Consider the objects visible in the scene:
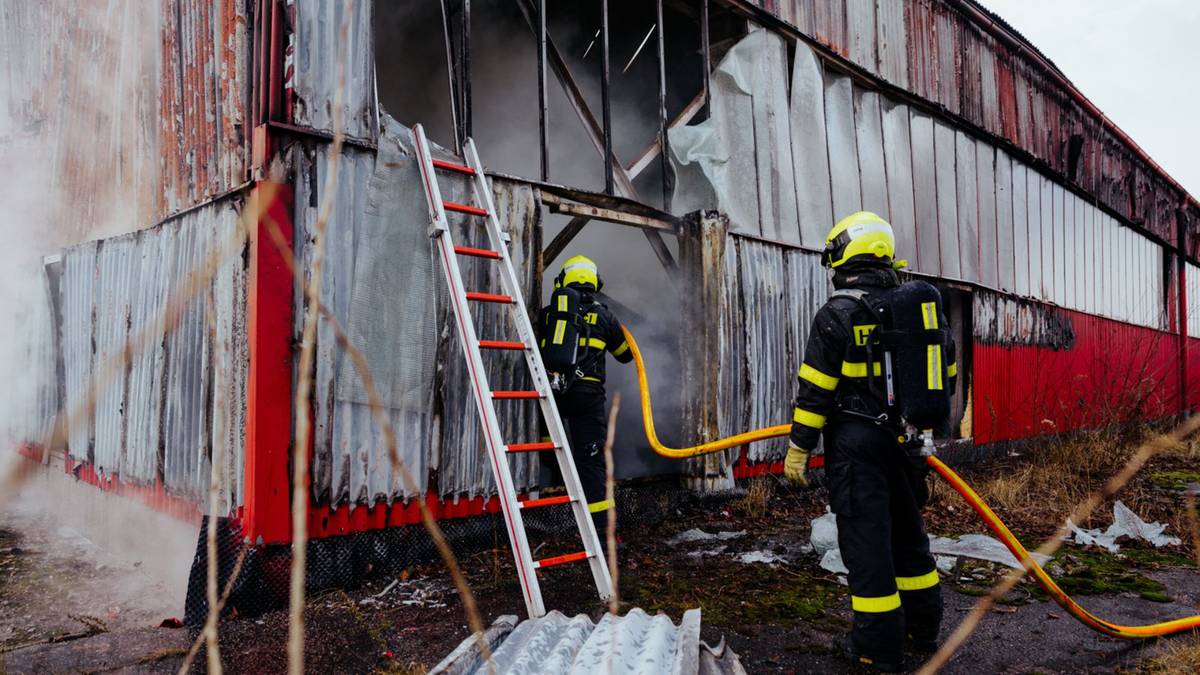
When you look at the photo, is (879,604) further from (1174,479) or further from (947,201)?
(947,201)

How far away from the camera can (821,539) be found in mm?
5000

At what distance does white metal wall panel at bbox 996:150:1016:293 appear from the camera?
10.9 m

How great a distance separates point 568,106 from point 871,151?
12.2ft

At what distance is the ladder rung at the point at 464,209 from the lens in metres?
4.54

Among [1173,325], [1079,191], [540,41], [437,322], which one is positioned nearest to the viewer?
[437,322]

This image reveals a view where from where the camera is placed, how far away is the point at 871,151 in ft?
28.7

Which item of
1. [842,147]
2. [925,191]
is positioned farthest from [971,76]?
[842,147]

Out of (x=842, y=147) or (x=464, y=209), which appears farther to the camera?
(x=842, y=147)

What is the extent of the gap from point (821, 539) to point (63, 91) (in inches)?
355

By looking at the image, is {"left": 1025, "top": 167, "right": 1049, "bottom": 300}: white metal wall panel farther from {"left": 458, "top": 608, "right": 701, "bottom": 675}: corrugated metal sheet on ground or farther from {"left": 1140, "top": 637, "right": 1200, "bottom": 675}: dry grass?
{"left": 458, "top": 608, "right": 701, "bottom": 675}: corrugated metal sheet on ground

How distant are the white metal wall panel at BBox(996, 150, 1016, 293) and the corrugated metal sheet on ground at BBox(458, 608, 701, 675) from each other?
9843 mm

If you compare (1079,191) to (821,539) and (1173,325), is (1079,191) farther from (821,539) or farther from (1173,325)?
(821,539)

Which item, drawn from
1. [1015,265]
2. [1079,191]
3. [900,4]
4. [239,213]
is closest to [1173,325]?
[1079,191]

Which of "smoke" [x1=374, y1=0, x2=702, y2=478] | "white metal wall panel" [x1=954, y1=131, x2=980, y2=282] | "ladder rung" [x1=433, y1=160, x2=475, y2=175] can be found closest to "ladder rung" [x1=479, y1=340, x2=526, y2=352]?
"ladder rung" [x1=433, y1=160, x2=475, y2=175]
